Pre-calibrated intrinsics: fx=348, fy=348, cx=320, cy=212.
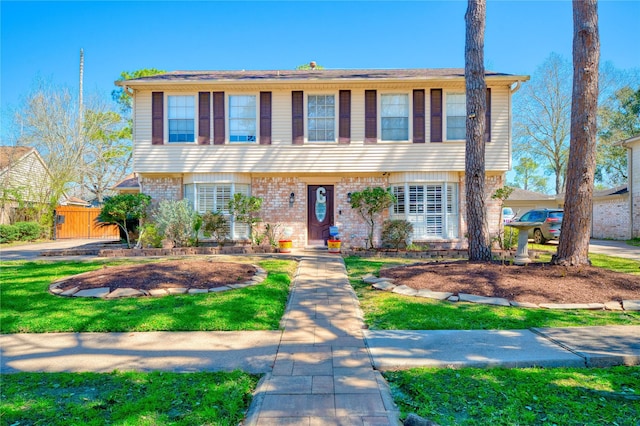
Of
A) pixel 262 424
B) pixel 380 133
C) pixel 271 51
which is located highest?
pixel 271 51

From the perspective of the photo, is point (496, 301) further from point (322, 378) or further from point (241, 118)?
point (241, 118)

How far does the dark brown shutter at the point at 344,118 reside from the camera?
11875mm

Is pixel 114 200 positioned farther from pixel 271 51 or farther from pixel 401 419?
pixel 401 419

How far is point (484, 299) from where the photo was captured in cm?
525

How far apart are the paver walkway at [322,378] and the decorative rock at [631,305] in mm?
3771

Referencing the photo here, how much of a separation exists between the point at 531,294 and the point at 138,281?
6437 mm

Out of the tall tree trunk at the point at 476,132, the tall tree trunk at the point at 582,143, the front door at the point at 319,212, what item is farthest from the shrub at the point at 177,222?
the tall tree trunk at the point at 582,143

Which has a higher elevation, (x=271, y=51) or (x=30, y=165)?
(x=271, y=51)

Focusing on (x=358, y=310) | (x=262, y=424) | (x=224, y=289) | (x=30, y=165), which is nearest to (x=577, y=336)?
(x=358, y=310)

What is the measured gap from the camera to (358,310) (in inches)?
195

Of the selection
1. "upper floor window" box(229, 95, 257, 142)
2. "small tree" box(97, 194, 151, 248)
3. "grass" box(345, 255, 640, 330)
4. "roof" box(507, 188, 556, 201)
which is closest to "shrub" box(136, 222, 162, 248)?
"small tree" box(97, 194, 151, 248)

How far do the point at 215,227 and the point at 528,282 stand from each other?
30.6ft

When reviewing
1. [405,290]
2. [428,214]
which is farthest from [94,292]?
[428,214]

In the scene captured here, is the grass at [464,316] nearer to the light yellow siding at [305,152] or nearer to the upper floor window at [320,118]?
the light yellow siding at [305,152]
